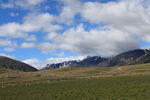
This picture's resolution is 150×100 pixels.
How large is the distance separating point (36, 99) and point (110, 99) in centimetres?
1336

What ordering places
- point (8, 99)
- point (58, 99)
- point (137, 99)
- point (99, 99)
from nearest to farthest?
1. point (137, 99)
2. point (99, 99)
3. point (58, 99)
4. point (8, 99)

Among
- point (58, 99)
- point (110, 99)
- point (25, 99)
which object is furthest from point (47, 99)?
point (110, 99)

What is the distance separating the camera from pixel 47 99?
4272 centimetres

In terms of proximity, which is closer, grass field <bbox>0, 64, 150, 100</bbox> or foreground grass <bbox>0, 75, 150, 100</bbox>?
foreground grass <bbox>0, 75, 150, 100</bbox>

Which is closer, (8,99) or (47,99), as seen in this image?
(47,99)

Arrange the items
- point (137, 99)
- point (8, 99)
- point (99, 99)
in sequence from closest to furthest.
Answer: point (137, 99) → point (99, 99) → point (8, 99)

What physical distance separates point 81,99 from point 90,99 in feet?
5.27

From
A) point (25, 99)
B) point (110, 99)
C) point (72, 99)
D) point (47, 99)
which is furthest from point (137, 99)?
point (25, 99)

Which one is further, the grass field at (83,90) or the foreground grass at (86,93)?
the grass field at (83,90)

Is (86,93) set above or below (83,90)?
below

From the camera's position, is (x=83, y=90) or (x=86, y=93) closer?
(x=86, y=93)

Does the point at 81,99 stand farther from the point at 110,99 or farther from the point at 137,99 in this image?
the point at 137,99

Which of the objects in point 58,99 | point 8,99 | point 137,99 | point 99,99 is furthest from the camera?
point 8,99

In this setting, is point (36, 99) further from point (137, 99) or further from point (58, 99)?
point (137, 99)
